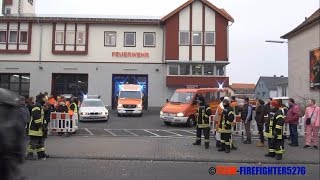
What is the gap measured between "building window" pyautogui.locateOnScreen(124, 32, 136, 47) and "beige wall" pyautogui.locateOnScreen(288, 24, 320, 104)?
14354 millimetres

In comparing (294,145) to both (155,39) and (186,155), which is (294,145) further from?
(155,39)

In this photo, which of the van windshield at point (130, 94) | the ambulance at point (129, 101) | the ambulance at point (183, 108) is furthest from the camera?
the van windshield at point (130, 94)

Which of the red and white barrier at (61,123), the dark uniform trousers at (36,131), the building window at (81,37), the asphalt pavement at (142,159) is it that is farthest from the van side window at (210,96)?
the building window at (81,37)

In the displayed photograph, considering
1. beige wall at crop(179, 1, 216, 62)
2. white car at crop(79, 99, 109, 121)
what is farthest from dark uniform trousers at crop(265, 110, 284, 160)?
beige wall at crop(179, 1, 216, 62)

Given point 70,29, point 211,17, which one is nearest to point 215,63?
point 211,17

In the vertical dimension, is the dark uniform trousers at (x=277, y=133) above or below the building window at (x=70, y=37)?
below

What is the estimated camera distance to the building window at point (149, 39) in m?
42.2

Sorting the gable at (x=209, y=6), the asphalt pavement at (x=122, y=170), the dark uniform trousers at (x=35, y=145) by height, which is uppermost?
the gable at (x=209, y=6)

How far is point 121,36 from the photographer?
42.2m

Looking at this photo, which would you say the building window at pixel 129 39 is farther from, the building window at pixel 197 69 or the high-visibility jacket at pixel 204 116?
the high-visibility jacket at pixel 204 116

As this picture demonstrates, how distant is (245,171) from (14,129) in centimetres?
837

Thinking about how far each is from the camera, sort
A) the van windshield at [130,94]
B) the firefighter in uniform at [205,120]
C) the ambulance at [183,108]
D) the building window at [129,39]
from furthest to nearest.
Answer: the building window at [129,39] → the van windshield at [130,94] → the ambulance at [183,108] → the firefighter in uniform at [205,120]

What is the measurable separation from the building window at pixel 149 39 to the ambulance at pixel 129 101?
935 cm

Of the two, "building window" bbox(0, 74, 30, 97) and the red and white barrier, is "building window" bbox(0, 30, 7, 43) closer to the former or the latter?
"building window" bbox(0, 74, 30, 97)
